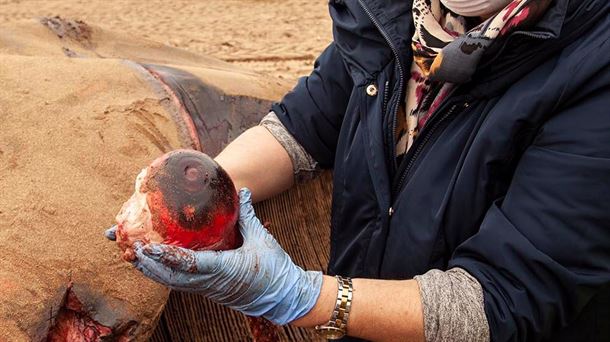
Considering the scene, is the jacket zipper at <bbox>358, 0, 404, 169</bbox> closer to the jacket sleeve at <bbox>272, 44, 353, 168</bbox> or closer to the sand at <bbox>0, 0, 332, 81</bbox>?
the jacket sleeve at <bbox>272, 44, 353, 168</bbox>

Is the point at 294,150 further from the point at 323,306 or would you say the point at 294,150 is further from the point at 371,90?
the point at 323,306

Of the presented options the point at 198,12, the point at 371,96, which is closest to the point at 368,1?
the point at 371,96

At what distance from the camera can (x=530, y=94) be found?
1564 mm

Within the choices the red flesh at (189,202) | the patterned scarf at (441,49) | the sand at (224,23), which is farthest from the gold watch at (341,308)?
the sand at (224,23)

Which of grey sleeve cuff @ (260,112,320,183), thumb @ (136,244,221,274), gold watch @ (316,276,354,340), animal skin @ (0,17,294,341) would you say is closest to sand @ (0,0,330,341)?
animal skin @ (0,17,294,341)

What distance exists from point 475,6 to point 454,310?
0.63m

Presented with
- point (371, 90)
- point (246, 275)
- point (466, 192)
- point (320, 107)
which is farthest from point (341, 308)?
Result: point (320, 107)

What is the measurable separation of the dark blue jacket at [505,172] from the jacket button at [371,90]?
0.01 metres

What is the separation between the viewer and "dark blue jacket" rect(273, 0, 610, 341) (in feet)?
5.02

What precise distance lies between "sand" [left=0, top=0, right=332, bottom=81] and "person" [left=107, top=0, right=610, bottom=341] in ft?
8.97

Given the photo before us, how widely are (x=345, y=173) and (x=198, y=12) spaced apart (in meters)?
5.28

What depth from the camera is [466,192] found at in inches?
66.0

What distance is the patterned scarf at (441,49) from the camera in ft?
5.14

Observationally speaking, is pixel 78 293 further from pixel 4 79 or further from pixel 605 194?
pixel 605 194
